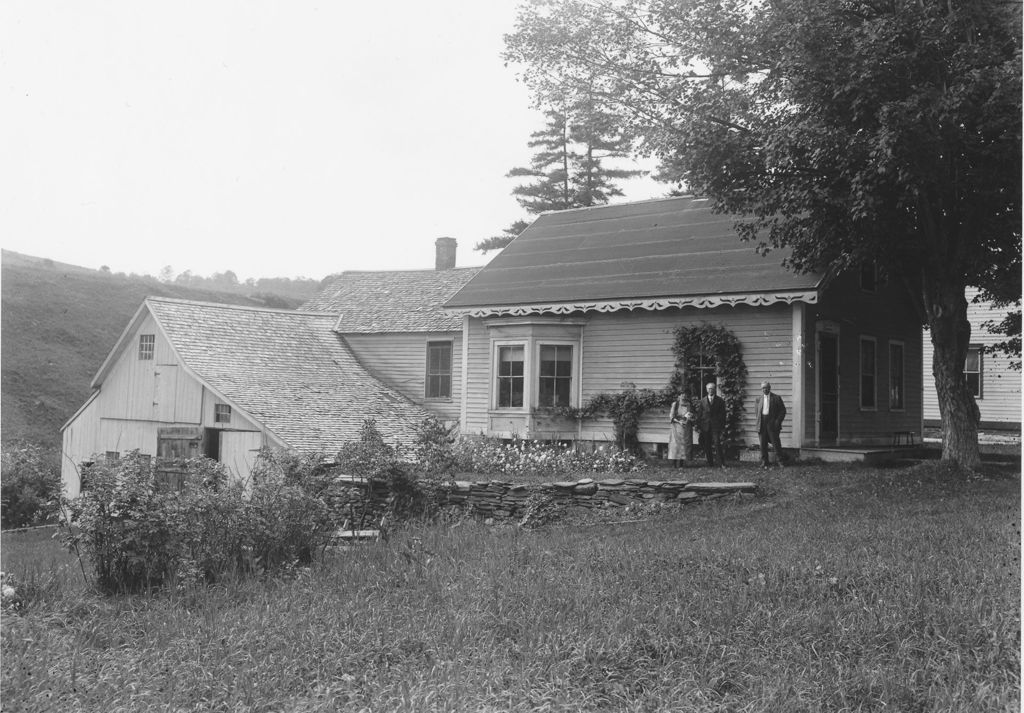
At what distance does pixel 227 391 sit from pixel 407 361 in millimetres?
5708

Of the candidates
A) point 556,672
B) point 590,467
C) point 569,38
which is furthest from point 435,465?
point 556,672

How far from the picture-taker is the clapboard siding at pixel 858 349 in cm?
1912

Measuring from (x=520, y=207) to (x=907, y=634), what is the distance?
871 inches

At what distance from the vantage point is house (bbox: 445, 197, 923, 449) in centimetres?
1888

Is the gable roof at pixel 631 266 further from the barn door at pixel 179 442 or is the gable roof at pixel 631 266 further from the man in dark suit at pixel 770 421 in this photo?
the barn door at pixel 179 442

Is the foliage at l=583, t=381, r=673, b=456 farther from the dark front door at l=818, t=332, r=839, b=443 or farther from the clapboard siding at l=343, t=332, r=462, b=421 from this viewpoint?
the clapboard siding at l=343, t=332, r=462, b=421

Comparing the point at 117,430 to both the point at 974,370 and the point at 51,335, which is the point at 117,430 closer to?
the point at 51,335

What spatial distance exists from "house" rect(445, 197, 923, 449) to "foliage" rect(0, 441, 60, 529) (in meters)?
13.4

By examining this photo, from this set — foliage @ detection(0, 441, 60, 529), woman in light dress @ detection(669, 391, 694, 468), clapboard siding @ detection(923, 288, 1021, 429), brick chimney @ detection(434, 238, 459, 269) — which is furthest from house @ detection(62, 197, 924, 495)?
clapboard siding @ detection(923, 288, 1021, 429)

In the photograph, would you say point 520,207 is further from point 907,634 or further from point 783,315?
point 907,634

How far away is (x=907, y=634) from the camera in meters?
6.27

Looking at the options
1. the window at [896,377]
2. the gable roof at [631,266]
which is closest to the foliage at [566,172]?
the gable roof at [631,266]

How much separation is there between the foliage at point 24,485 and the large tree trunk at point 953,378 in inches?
868

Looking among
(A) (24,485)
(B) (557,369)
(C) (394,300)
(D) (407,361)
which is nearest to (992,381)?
A: (B) (557,369)
